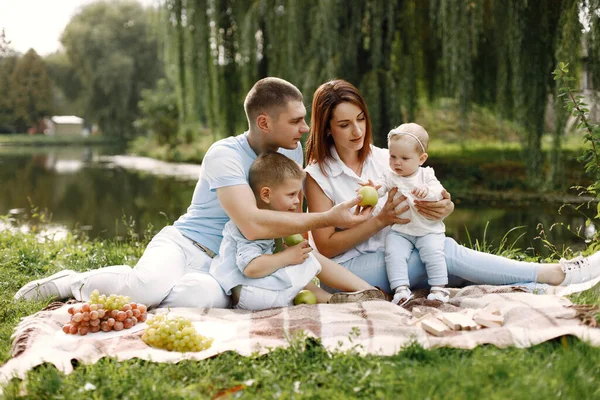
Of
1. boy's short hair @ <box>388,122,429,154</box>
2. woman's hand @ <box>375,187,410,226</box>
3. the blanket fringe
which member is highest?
→ boy's short hair @ <box>388,122,429,154</box>

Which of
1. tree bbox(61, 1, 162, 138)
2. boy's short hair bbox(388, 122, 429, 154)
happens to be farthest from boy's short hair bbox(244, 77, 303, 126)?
tree bbox(61, 1, 162, 138)

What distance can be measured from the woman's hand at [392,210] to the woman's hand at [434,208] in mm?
76

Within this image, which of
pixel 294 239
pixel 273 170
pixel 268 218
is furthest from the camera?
pixel 294 239

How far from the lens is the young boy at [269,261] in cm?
317

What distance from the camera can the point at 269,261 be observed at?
3172 millimetres

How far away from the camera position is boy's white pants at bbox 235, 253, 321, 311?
320cm

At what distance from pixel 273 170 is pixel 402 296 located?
0.92m

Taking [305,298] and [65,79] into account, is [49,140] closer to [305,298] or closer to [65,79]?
[65,79]

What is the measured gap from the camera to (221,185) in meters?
3.16

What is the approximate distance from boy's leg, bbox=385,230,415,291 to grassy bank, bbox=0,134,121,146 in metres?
22.6

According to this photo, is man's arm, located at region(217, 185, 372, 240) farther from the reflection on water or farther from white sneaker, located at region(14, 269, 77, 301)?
the reflection on water

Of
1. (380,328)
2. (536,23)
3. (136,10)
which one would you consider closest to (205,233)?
(380,328)

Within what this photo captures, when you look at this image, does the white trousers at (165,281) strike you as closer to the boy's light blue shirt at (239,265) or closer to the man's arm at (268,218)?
the boy's light blue shirt at (239,265)

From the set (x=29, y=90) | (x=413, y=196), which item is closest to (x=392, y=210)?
(x=413, y=196)
